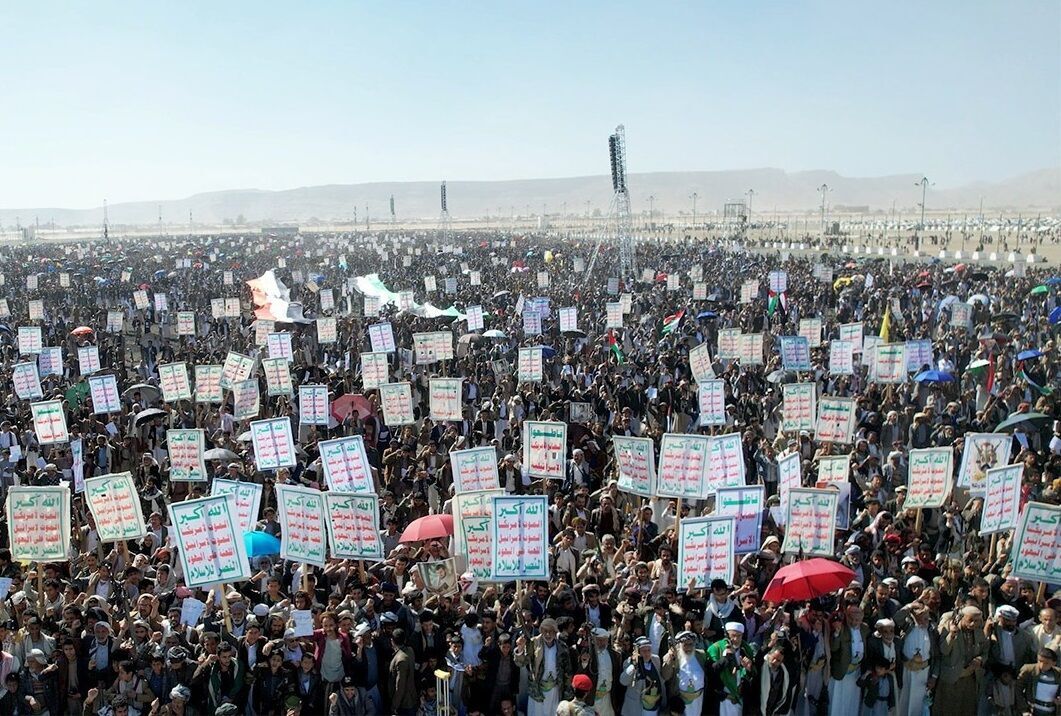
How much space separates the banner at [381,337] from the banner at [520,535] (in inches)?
425

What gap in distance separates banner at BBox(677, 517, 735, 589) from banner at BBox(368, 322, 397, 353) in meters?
11.2

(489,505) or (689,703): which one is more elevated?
(489,505)

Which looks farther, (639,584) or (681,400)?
(681,400)

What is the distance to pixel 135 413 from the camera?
50.0ft

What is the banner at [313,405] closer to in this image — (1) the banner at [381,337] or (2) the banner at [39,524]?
(1) the banner at [381,337]

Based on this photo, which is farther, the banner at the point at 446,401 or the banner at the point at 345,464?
the banner at the point at 446,401

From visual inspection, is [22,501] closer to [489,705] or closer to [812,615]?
[489,705]

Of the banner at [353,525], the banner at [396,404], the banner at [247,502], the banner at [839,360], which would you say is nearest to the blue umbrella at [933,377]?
the banner at [839,360]

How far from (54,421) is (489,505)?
7076mm

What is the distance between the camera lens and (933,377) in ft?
51.4

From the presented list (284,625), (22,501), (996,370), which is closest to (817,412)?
(996,370)

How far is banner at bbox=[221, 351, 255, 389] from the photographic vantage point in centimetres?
1536

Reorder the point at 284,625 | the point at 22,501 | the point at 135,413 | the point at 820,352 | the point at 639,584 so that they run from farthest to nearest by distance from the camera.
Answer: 1. the point at 820,352
2. the point at 135,413
3. the point at 22,501
4. the point at 639,584
5. the point at 284,625

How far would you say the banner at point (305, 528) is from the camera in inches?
326
